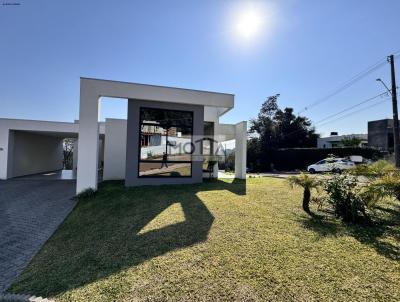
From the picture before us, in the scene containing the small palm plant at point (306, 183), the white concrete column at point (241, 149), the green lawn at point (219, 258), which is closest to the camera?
the green lawn at point (219, 258)

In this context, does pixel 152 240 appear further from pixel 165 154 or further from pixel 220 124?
pixel 220 124

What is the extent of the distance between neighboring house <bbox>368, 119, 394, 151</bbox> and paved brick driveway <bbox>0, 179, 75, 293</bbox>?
28.3 m

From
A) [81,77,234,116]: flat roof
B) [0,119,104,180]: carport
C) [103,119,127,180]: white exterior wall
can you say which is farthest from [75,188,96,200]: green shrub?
[0,119,104,180]: carport

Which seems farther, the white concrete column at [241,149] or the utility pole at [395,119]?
the utility pole at [395,119]

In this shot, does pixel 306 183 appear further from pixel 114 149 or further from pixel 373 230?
pixel 114 149

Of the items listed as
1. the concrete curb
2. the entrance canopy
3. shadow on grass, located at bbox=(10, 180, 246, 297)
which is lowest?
the concrete curb

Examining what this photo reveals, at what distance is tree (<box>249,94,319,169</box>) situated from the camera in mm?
28562

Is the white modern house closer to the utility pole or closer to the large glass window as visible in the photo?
the large glass window

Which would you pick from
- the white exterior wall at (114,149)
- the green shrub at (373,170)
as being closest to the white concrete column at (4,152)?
the white exterior wall at (114,149)

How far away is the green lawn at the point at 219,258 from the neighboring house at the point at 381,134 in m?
23.2

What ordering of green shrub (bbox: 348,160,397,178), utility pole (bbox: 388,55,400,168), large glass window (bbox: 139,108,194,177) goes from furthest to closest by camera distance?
1. utility pole (bbox: 388,55,400,168)
2. large glass window (bbox: 139,108,194,177)
3. green shrub (bbox: 348,160,397,178)

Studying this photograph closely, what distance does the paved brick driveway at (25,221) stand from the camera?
A: 13.8 feet

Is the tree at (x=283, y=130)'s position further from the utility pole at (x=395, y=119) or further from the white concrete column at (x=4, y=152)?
the white concrete column at (x=4, y=152)

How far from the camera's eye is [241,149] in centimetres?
1355
